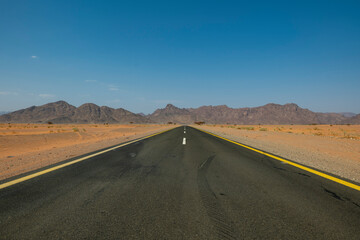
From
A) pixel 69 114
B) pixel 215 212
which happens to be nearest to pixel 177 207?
pixel 215 212

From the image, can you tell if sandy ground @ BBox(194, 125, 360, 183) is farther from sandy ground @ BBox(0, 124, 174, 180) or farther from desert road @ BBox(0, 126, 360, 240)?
sandy ground @ BBox(0, 124, 174, 180)

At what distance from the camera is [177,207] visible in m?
2.25

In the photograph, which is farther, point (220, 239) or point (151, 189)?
point (151, 189)

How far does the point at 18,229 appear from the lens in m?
1.73

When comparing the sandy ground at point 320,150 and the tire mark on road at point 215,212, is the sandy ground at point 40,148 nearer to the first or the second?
the tire mark on road at point 215,212

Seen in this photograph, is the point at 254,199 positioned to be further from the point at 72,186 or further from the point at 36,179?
the point at 36,179

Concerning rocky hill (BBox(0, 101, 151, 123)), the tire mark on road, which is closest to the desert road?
the tire mark on road

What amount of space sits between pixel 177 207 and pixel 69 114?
582ft

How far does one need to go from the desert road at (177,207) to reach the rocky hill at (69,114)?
15416 centimetres

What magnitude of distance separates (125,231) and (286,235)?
1675mm

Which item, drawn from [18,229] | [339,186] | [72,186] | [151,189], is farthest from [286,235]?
[72,186]

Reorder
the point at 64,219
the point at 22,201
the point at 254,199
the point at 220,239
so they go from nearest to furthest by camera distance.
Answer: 1. the point at 220,239
2. the point at 64,219
3. the point at 22,201
4. the point at 254,199

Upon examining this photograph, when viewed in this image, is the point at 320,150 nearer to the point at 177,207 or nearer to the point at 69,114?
the point at 177,207

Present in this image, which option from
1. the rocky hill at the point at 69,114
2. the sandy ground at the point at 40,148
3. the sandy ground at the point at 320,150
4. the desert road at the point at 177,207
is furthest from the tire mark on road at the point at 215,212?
the rocky hill at the point at 69,114
